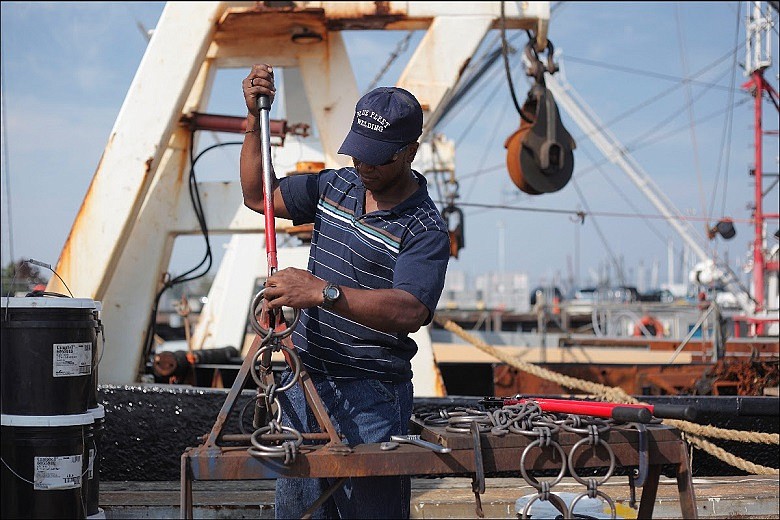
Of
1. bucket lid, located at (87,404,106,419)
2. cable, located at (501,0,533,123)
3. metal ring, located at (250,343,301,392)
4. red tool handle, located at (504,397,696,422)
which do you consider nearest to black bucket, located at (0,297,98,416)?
bucket lid, located at (87,404,106,419)

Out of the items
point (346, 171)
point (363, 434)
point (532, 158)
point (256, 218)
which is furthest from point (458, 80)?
point (363, 434)

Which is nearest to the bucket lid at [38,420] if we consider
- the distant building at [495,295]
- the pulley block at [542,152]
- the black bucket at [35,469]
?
the black bucket at [35,469]

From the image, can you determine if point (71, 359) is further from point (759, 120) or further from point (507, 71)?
point (759, 120)

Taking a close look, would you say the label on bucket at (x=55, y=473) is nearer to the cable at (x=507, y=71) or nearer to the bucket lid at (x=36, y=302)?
the bucket lid at (x=36, y=302)

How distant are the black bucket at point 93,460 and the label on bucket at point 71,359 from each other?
19 centimetres

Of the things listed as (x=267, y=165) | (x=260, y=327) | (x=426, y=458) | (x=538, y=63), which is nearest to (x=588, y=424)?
(x=426, y=458)

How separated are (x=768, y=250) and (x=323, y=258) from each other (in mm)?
17998

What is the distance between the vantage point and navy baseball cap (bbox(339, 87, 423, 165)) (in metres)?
2.70

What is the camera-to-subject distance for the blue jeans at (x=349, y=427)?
8.95 feet

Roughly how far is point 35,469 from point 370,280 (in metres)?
1.34

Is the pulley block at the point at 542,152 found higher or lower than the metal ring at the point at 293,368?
higher

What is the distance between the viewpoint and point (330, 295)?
2.47 m

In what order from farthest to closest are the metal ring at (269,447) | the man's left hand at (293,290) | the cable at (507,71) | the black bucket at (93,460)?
1. the cable at (507,71)
2. the black bucket at (93,460)
3. the man's left hand at (293,290)
4. the metal ring at (269,447)

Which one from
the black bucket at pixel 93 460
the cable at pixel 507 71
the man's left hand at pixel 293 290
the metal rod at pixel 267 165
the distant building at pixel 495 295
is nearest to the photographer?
the man's left hand at pixel 293 290
